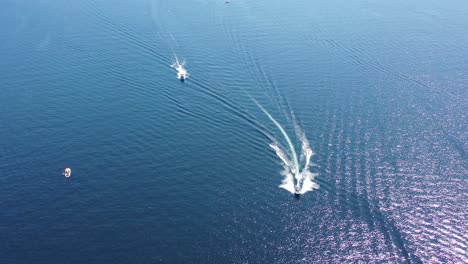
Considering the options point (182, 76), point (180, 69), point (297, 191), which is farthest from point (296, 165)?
point (180, 69)

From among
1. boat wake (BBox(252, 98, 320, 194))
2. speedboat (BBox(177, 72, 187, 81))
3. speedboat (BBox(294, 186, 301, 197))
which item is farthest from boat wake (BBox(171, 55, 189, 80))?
speedboat (BBox(294, 186, 301, 197))

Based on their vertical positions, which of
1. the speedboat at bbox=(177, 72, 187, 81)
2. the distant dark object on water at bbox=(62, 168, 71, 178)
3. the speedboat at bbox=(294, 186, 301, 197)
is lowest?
the speedboat at bbox=(294, 186, 301, 197)

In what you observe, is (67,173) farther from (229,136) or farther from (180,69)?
(180,69)

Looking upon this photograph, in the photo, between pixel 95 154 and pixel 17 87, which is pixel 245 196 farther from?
pixel 17 87

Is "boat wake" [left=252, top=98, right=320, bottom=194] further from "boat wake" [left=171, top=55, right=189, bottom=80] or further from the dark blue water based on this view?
"boat wake" [left=171, top=55, right=189, bottom=80]

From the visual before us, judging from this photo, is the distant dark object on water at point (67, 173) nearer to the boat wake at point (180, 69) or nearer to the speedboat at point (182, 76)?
the speedboat at point (182, 76)

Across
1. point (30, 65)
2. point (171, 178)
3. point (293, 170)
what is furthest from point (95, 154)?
point (30, 65)
